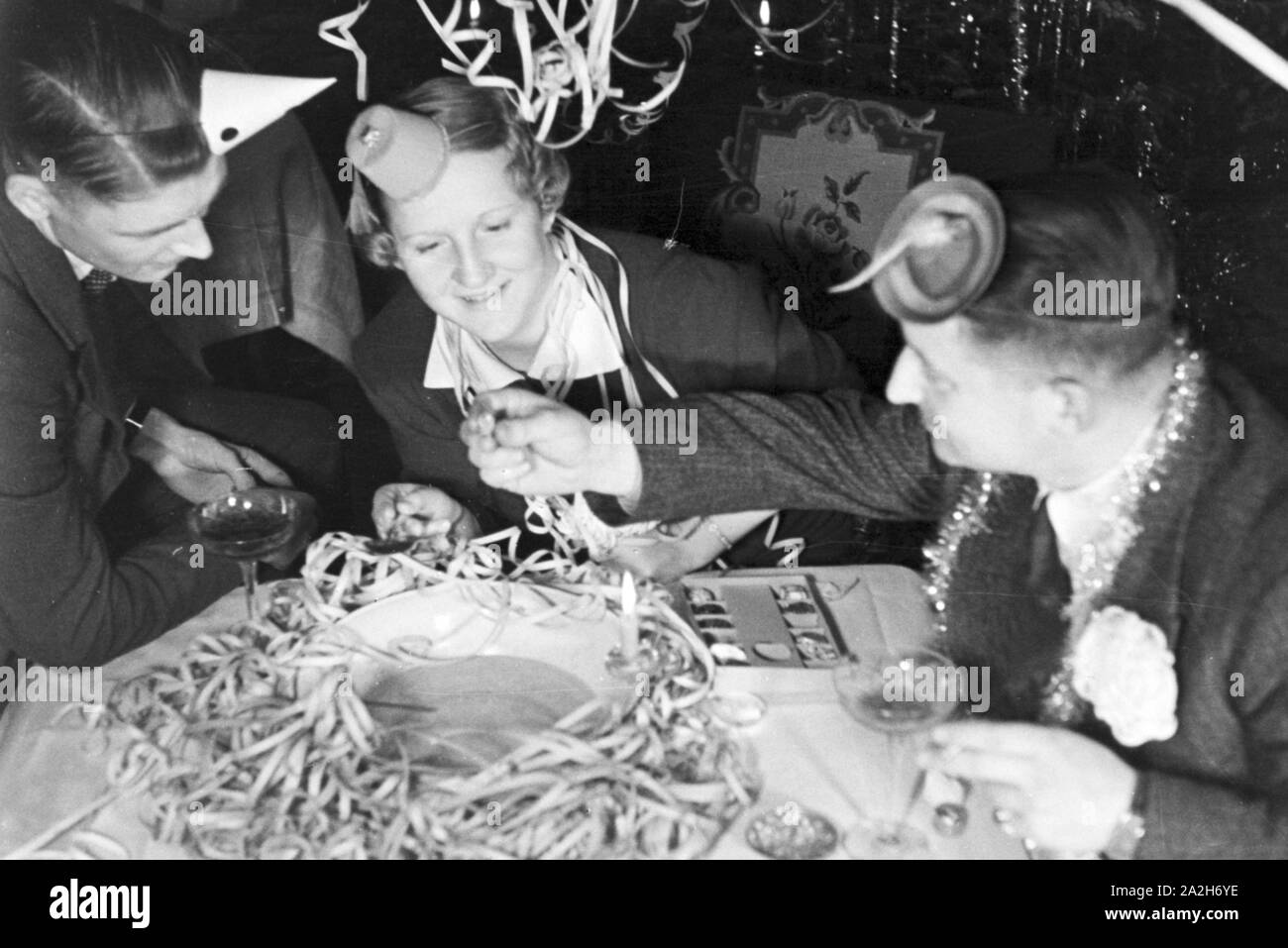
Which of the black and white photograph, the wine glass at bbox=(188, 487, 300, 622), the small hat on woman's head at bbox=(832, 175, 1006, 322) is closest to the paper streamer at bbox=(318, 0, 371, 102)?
the black and white photograph

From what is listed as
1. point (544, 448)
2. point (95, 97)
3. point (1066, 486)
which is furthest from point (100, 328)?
point (1066, 486)

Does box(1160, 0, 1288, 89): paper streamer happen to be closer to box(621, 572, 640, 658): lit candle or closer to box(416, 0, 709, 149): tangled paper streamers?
box(416, 0, 709, 149): tangled paper streamers

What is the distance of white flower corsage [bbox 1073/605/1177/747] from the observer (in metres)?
1.83

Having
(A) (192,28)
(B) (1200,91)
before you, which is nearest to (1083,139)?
(B) (1200,91)

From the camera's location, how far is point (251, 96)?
1847 mm

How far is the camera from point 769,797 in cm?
182

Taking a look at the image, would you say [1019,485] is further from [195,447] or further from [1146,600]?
[195,447]

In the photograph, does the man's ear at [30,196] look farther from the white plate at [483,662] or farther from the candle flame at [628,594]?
the candle flame at [628,594]

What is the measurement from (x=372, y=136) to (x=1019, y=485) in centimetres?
97

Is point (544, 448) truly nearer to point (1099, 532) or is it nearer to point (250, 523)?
point (250, 523)

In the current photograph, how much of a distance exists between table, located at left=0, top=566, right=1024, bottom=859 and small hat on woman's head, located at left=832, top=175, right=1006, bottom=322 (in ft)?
1.24

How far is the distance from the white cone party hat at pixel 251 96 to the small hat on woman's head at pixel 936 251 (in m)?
0.75

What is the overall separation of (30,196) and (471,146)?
60 cm
